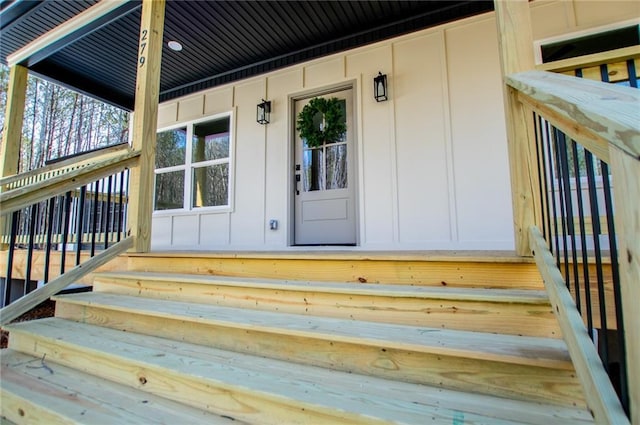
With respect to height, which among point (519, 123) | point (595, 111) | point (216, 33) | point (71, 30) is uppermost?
point (216, 33)

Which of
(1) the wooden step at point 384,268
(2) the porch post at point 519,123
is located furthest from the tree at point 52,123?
(2) the porch post at point 519,123

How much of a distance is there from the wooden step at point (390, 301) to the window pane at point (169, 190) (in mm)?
3075

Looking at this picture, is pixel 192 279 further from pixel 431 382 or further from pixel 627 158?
pixel 627 158

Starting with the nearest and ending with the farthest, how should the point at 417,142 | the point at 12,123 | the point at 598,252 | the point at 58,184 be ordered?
1. the point at 598,252
2. the point at 58,184
3. the point at 417,142
4. the point at 12,123

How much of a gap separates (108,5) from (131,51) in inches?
44.7

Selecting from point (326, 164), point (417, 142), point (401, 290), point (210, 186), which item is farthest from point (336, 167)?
point (401, 290)

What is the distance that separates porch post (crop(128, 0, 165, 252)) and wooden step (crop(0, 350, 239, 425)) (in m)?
1.14

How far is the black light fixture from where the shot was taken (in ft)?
11.6

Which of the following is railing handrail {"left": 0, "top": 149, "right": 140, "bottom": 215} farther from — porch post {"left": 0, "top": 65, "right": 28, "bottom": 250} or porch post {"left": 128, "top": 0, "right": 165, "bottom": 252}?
porch post {"left": 0, "top": 65, "right": 28, "bottom": 250}

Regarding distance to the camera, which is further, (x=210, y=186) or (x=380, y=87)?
(x=210, y=186)

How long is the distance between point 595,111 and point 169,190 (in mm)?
5195

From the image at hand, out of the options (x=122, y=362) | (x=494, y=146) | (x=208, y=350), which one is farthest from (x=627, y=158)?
(x=494, y=146)

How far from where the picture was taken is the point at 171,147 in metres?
5.08

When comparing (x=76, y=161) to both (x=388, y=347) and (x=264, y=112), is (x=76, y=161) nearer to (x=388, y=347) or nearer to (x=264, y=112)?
(x=264, y=112)
